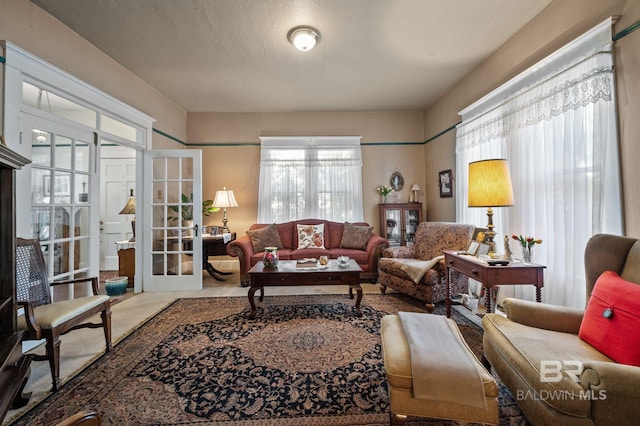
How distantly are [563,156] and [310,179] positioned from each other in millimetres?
3417

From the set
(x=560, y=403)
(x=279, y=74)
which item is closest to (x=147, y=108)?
(x=279, y=74)

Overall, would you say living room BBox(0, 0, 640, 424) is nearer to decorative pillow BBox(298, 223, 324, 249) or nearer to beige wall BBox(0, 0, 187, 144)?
beige wall BBox(0, 0, 187, 144)

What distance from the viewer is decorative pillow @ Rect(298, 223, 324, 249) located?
13.9 ft

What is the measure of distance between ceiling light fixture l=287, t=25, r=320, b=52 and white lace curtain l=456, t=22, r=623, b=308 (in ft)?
6.89

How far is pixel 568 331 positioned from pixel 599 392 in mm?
642

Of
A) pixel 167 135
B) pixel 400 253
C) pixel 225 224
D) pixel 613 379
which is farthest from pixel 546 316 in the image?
pixel 167 135

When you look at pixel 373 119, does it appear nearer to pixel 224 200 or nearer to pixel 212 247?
A: pixel 224 200

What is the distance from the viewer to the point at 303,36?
2.57 m

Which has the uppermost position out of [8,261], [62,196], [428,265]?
[62,196]

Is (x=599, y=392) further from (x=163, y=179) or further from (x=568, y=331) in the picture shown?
(x=163, y=179)

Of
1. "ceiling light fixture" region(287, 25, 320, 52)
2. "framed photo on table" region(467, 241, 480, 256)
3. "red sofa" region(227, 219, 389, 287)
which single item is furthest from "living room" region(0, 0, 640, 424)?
"ceiling light fixture" region(287, 25, 320, 52)

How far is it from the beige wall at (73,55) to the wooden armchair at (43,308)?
1719 millimetres

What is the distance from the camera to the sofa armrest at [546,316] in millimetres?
1457

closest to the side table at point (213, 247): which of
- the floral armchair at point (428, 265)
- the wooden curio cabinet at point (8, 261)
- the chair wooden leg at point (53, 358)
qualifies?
the chair wooden leg at point (53, 358)
